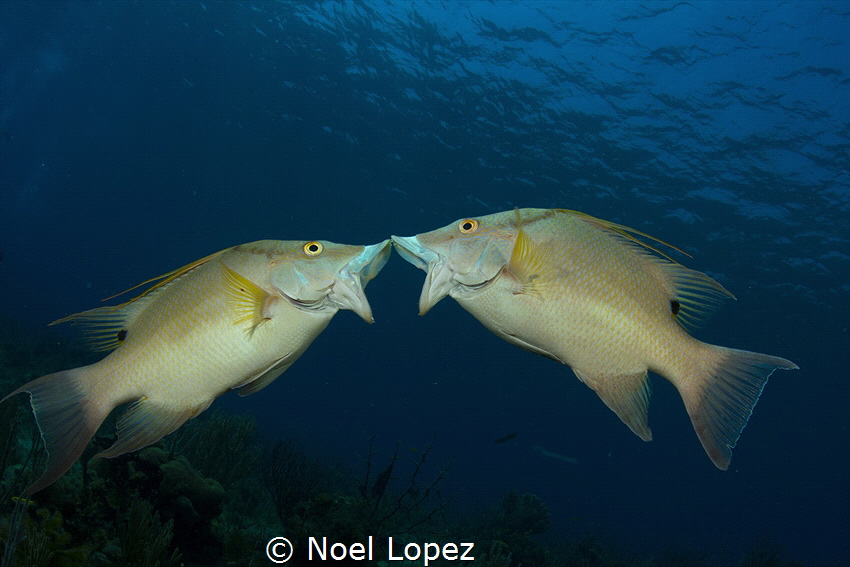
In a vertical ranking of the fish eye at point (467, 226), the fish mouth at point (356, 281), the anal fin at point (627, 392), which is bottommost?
the anal fin at point (627, 392)

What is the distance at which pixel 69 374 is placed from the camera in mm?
2092

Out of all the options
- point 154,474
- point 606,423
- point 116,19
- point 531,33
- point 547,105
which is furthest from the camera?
point 606,423

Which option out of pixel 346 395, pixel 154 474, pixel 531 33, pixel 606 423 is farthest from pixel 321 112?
pixel 346 395

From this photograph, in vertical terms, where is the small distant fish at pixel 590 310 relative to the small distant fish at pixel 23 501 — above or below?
above

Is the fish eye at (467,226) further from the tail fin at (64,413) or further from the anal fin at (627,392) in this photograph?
the tail fin at (64,413)

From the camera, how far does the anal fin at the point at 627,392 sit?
2162 mm

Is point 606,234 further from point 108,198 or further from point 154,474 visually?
point 108,198

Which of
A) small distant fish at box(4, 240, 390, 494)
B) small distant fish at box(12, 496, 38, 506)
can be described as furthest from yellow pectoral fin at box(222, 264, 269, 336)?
small distant fish at box(12, 496, 38, 506)

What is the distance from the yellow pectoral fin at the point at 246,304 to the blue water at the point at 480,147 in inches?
558

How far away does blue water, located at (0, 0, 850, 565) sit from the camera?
16.6 meters

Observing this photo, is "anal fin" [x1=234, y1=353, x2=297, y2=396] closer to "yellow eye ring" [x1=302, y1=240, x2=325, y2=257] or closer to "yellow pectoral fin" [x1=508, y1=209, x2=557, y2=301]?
"yellow eye ring" [x1=302, y1=240, x2=325, y2=257]

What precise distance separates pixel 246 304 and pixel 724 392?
7.74ft

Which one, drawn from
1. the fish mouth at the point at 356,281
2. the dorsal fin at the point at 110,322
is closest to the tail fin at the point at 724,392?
the fish mouth at the point at 356,281

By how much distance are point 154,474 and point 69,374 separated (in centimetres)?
A: 305
